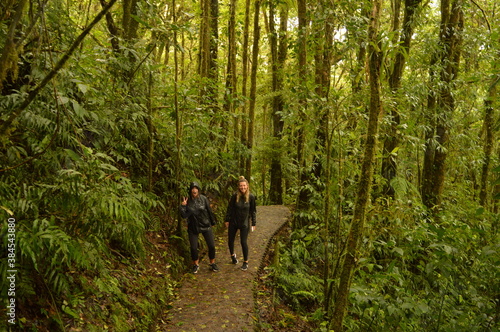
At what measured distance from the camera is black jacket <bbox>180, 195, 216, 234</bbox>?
7191mm

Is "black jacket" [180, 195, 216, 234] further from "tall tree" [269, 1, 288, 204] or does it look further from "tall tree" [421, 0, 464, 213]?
"tall tree" [269, 1, 288, 204]

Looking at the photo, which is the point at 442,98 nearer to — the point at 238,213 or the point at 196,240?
the point at 238,213

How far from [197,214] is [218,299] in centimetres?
185

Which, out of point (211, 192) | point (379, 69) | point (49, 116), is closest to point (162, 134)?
point (211, 192)

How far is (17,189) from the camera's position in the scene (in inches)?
151

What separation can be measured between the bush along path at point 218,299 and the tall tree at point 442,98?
5.81 m

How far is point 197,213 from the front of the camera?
23.7ft

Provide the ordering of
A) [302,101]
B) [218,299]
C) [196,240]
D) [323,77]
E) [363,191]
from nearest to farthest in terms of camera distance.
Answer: [363,191] → [218,299] → [196,240] → [323,77] → [302,101]

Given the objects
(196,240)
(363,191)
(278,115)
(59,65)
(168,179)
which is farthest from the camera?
(278,115)

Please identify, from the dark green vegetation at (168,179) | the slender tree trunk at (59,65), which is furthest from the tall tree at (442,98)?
the slender tree trunk at (59,65)

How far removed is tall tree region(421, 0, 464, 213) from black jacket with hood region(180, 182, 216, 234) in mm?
6292

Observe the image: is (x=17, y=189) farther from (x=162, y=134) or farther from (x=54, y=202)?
(x=162, y=134)

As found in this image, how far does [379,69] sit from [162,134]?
21.4 feet

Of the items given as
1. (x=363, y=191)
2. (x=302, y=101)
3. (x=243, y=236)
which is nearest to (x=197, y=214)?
(x=243, y=236)
